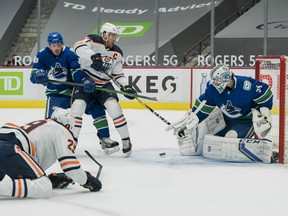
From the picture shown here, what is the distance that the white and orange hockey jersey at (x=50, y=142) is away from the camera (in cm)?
348

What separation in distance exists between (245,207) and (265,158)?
1.52 meters

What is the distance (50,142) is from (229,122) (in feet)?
6.72

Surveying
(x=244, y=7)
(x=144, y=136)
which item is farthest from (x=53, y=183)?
(x=244, y=7)

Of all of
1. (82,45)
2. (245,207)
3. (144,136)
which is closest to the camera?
(245,207)

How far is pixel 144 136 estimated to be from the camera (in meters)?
6.68

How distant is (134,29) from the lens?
12.1m

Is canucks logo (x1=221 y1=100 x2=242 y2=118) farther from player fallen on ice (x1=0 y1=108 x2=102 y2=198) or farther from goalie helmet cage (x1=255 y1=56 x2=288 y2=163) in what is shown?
player fallen on ice (x1=0 y1=108 x2=102 y2=198)

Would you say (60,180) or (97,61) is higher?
(97,61)

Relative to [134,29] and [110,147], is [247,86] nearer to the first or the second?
[110,147]

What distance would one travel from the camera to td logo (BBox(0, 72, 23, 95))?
32.7ft

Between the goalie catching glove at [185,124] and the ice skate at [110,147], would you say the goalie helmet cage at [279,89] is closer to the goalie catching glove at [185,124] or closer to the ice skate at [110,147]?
the goalie catching glove at [185,124]

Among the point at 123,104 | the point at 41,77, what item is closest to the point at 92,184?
the point at 41,77

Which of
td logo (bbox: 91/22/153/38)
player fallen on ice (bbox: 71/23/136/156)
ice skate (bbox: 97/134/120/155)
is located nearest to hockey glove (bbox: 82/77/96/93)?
player fallen on ice (bbox: 71/23/136/156)

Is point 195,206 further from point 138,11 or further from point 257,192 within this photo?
point 138,11
